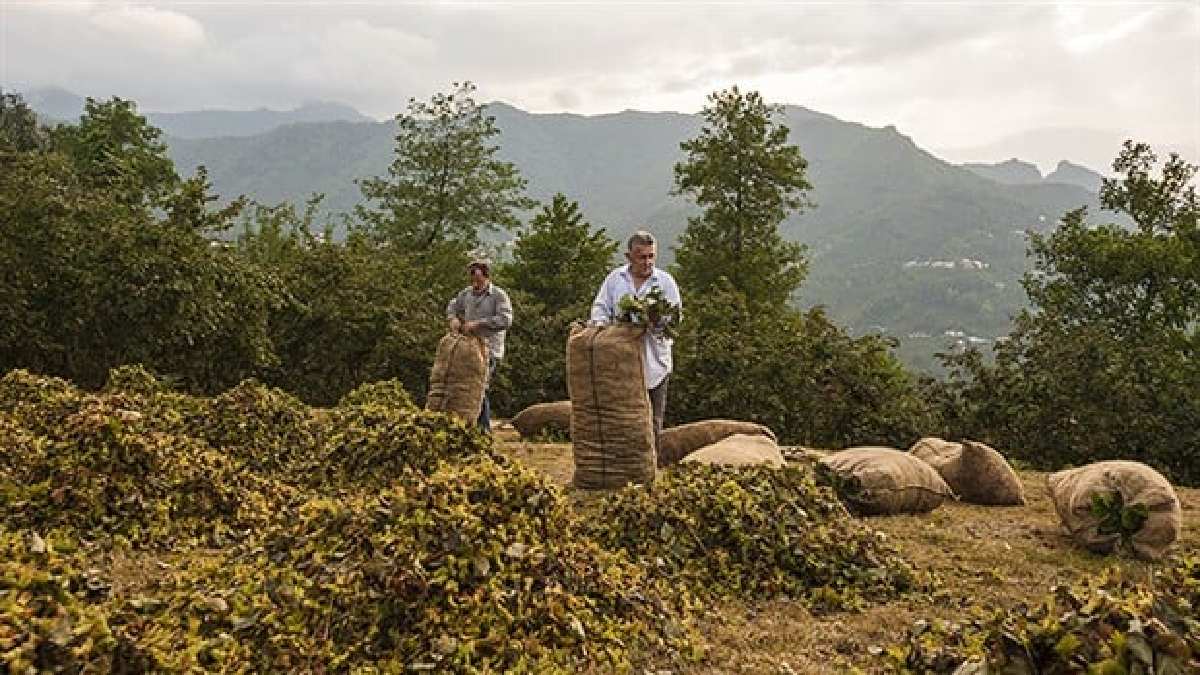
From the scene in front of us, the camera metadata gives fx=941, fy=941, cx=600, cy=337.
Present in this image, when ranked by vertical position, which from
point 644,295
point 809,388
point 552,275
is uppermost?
point 644,295

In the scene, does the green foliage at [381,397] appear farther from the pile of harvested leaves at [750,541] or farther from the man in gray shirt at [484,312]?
the pile of harvested leaves at [750,541]

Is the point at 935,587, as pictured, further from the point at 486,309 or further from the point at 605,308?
the point at 486,309


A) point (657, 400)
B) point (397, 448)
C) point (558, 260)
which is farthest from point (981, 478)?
point (558, 260)

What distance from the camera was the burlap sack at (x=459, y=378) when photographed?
848cm

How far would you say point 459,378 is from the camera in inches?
334

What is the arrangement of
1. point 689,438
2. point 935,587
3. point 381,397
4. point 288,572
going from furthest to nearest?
point 381,397, point 689,438, point 935,587, point 288,572

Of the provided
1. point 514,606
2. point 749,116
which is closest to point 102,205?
point 514,606

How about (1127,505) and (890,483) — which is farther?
(890,483)

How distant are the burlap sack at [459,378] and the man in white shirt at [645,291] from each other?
5.64 ft

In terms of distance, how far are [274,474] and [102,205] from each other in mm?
7669

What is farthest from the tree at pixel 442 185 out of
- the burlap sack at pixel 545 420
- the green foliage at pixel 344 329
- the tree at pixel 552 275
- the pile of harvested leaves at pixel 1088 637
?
the pile of harvested leaves at pixel 1088 637

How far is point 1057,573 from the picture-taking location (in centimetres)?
547

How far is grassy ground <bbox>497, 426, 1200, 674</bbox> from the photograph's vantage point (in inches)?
161

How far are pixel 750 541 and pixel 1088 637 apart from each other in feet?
8.03
